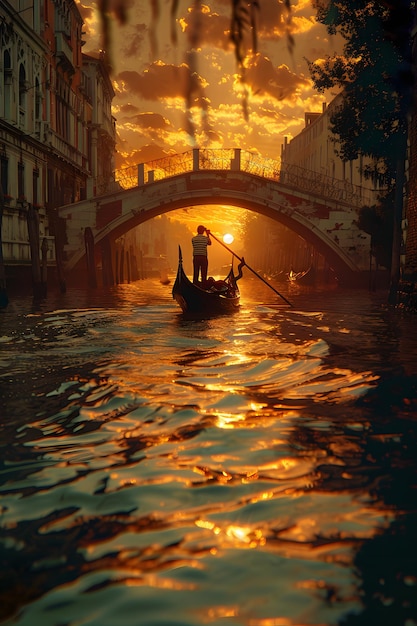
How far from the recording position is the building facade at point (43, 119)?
13727 millimetres

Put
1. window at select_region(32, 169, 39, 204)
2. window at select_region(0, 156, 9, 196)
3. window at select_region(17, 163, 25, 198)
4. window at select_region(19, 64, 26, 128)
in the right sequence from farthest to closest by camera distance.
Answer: window at select_region(32, 169, 39, 204) → window at select_region(19, 64, 26, 128) → window at select_region(17, 163, 25, 198) → window at select_region(0, 156, 9, 196)

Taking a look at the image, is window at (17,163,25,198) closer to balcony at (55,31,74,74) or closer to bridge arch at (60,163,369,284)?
bridge arch at (60,163,369,284)

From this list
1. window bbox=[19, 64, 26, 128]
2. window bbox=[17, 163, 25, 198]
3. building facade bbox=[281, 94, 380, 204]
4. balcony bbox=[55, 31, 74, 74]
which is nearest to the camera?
window bbox=[17, 163, 25, 198]

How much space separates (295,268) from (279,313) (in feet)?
69.1

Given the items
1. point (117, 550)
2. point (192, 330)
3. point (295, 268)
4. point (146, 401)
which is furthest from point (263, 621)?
point (295, 268)

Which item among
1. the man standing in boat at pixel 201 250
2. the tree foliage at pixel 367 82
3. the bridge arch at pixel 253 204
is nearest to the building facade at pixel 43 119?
the bridge arch at pixel 253 204

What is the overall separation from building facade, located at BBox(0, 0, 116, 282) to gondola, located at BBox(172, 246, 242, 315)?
384 centimetres

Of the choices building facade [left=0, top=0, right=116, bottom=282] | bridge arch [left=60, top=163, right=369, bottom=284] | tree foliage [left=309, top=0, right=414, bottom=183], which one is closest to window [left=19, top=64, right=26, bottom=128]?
building facade [left=0, top=0, right=116, bottom=282]

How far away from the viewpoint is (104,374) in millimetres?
4629

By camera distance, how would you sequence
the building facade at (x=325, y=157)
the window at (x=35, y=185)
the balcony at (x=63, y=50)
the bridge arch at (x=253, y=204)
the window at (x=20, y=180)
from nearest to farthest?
the window at (x=20, y=180) < the window at (x=35, y=185) < the balcony at (x=63, y=50) < the bridge arch at (x=253, y=204) < the building facade at (x=325, y=157)

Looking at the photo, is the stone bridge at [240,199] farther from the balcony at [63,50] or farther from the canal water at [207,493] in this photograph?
the canal water at [207,493]

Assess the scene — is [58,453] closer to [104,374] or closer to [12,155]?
[104,374]

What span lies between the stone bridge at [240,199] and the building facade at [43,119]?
0.83 metres

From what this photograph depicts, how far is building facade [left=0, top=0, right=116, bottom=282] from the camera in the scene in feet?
45.0
